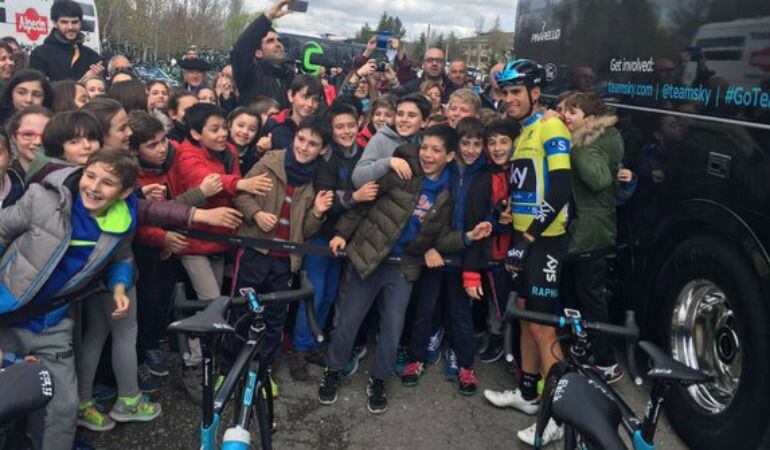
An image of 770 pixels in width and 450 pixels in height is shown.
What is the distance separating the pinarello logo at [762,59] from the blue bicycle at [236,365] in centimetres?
252

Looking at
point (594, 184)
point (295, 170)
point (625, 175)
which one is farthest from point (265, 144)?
point (625, 175)

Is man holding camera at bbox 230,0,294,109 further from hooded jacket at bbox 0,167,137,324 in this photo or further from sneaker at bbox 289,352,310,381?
hooded jacket at bbox 0,167,137,324

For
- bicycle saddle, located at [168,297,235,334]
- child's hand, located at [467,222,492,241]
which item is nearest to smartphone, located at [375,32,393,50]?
child's hand, located at [467,222,492,241]

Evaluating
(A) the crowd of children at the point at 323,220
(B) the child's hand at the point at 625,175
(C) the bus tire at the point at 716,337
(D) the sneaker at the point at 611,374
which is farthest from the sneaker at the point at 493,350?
(B) the child's hand at the point at 625,175

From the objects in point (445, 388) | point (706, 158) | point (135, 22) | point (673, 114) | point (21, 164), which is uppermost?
point (135, 22)

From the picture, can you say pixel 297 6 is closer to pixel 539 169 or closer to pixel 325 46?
pixel 539 169

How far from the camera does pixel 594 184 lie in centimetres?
364

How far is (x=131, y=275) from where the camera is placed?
318 cm

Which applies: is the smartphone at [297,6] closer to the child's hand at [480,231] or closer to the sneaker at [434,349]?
the child's hand at [480,231]

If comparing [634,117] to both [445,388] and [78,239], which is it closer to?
[445,388]

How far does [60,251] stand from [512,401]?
2.75m

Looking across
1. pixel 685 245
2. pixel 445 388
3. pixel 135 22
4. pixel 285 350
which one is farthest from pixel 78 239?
pixel 135 22

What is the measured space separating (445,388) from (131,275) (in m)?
2.17

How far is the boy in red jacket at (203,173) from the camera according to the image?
375cm
